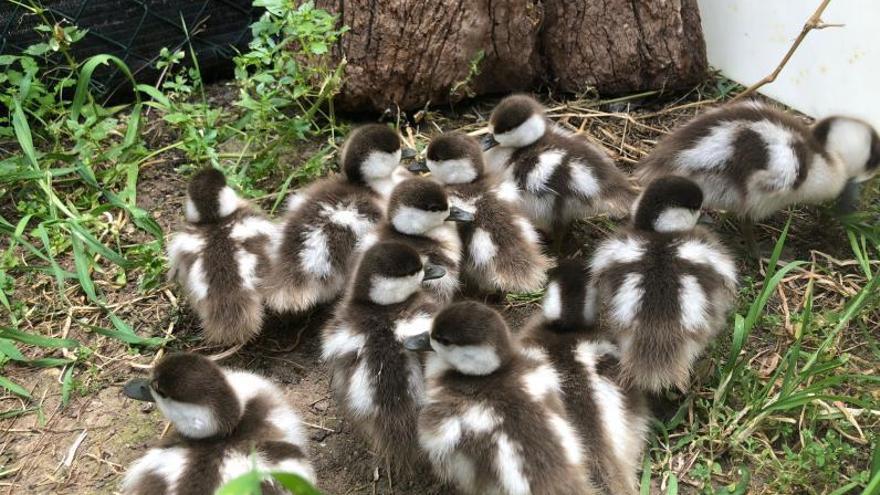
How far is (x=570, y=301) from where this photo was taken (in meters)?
2.55

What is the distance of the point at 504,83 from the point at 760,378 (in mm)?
1890

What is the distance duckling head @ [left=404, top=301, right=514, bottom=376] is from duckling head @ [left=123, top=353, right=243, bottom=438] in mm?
559

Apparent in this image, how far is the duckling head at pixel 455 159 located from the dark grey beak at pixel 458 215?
0.81 feet

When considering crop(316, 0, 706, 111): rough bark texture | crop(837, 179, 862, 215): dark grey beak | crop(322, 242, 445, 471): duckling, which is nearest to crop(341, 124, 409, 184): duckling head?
crop(322, 242, 445, 471): duckling

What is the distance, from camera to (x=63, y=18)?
3867 mm

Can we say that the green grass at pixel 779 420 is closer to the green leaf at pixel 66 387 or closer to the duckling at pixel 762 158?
the duckling at pixel 762 158

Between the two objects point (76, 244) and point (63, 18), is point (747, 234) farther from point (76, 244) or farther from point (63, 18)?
point (63, 18)

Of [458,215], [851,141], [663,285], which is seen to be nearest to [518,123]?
[458,215]

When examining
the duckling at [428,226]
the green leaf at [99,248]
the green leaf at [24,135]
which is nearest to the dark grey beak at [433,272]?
the duckling at [428,226]

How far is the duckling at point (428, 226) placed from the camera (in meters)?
2.70

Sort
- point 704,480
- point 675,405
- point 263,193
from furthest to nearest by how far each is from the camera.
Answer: point 263,193
point 675,405
point 704,480

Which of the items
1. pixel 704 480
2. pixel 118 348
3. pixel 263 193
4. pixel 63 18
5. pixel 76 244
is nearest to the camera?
pixel 704 480

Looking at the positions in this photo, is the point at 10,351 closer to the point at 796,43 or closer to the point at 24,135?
the point at 24,135

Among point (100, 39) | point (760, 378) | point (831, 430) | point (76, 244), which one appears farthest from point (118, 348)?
point (831, 430)
